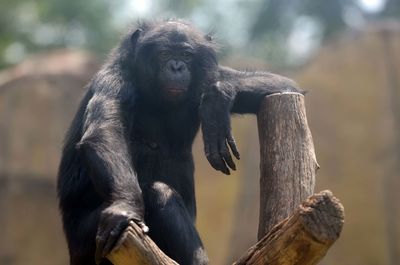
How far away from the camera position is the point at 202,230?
1259 centimetres

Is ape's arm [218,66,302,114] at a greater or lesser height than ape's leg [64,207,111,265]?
greater

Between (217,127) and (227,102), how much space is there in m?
0.25

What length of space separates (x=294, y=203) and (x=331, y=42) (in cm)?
838

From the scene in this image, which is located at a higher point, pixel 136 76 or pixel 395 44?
pixel 395 44

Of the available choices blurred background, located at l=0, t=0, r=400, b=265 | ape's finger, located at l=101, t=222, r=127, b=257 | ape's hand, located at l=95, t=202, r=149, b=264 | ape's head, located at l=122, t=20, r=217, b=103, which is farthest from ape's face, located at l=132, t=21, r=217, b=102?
blurred background, located at l=0, t=0, r=400, b=265

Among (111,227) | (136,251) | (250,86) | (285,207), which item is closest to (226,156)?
(285,207)

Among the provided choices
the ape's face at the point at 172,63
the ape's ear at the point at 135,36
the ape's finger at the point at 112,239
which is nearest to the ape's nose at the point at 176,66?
the ape's face at the point at 172,63

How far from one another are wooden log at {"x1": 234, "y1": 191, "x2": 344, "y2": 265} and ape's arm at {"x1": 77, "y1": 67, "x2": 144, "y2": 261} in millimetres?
749

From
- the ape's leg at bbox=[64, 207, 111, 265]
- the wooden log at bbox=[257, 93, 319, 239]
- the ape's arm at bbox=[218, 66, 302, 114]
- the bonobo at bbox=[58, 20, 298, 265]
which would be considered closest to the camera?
Answer: the wooden log at bbox=[257, 93, 319, 239]

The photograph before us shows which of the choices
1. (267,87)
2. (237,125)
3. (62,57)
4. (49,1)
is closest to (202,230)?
(237,125)

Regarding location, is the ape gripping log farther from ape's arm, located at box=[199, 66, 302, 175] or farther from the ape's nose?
the ape's nose

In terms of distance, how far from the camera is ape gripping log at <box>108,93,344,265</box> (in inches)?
A: 159

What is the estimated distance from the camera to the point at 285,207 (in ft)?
16.0

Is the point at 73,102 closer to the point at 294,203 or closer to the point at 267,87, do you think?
the point at 267,87
